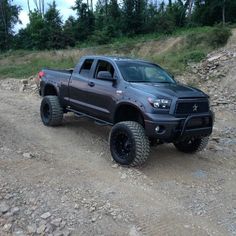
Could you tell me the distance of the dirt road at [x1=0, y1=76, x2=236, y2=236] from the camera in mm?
Result: 5047

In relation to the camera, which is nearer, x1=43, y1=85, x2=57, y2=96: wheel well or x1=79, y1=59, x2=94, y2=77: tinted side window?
x1=79, y1=59, x2=94, y2=77: tinted side window

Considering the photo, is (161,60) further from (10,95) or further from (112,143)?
(112,143)

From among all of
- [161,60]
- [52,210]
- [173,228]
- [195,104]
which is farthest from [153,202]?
[161,60]

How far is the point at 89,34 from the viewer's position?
40.0 meters

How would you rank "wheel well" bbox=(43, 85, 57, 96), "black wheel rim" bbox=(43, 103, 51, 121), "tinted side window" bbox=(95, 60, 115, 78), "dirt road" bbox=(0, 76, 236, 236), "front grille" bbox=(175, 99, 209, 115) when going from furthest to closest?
1. "wheel well" bbox=(43, 85, 57, 96)
2. "black wheel rim" bbox=(43, 103, 51, 121)
3. "tinted side window" bbox=(95, 60, 115, 78)
4. "front grille" bbox=(175, 99, 209, 115)
5. "dirt road" bbox=(0, 76, 236, 236)

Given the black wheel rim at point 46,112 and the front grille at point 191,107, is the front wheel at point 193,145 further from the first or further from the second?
the black wheel rim at point 46,112

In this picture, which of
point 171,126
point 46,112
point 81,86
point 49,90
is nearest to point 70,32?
point 49,90

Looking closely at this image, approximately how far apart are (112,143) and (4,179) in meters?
2.14

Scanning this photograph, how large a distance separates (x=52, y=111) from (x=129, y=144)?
3.11 metres

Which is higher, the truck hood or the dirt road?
the truck hood

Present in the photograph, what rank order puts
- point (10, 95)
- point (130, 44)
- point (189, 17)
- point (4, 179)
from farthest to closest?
point (189, 17) < point (130, 44) < point (10, 95) < point (4, 179)

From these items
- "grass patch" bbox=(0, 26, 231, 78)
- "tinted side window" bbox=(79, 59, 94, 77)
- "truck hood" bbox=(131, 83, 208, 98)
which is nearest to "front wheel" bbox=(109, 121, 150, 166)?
"truck hood" bbox=(131, 83, 208, 98)

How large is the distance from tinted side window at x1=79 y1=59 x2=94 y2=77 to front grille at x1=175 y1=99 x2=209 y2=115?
2629mm

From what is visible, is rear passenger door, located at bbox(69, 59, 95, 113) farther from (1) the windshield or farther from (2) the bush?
(2) the bush
